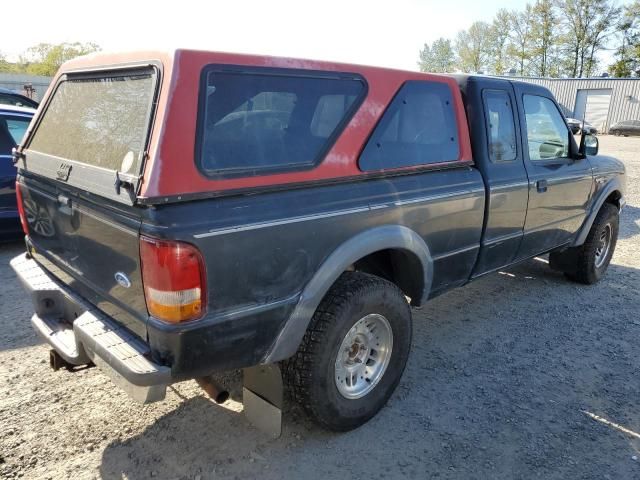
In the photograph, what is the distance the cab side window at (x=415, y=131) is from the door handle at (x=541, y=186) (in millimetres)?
1015

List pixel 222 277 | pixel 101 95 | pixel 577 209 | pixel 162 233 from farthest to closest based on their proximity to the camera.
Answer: pixel 577 209 < pixel 101 95 < pixel 222 277 < pixel 162 233

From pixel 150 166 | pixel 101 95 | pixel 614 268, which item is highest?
pixel 101 95

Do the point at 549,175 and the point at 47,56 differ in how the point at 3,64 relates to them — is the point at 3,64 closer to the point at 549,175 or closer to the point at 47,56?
the point at 47,56

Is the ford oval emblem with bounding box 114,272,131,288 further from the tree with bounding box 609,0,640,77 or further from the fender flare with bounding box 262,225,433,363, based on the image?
the tree with bounding box 609,0,640,77

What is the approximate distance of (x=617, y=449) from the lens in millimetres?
2725

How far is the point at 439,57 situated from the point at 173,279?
65500mm

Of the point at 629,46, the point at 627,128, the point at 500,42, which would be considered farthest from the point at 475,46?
the point at 627,128

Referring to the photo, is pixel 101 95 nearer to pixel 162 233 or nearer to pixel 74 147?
pixel 74 147

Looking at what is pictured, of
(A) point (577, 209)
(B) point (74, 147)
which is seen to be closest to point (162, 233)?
(B) point (74, 147)

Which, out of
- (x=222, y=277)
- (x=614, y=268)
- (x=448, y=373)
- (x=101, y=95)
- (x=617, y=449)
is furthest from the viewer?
(x=614, y=268)

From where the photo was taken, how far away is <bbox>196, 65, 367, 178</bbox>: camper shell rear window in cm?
206

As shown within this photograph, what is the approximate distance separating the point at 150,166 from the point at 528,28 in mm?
55461

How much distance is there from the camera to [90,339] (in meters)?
2.20

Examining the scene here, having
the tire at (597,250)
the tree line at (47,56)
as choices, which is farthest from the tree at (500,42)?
the tire at (597,250)
